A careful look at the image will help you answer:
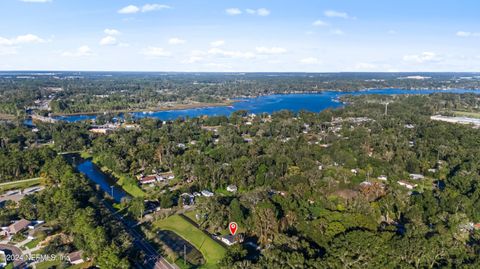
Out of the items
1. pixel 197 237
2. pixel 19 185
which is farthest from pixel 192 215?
pixel 19 185

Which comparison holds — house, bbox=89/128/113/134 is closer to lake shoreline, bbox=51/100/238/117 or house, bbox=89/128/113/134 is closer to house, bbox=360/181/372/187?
lake shoreline, bbox=51/100/238/117

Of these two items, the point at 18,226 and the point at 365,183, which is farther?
the point at 365,183

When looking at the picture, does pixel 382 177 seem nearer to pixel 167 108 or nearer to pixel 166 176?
Result: pixel 166 176

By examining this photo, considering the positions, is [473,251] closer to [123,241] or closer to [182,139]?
[123,241]

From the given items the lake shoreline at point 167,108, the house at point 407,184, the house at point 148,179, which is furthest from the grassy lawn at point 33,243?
the lake shoreline at point 167,108

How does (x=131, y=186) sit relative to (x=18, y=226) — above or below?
below

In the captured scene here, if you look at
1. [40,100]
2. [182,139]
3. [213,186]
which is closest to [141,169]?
[213,186]

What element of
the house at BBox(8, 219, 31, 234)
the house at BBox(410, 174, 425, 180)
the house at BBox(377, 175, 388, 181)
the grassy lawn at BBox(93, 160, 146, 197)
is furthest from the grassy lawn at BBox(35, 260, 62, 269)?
the house at BBox(410, 174, 425, 180)
